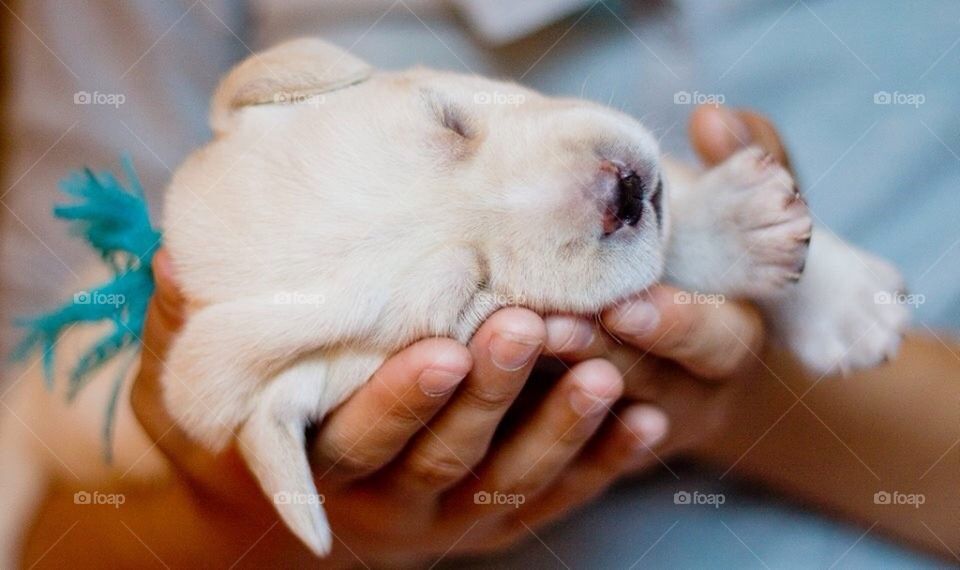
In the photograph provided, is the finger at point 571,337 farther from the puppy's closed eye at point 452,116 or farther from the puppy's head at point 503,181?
the puppy's closed eye at point 452,116

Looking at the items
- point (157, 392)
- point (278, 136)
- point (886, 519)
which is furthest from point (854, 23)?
point (157, 392)

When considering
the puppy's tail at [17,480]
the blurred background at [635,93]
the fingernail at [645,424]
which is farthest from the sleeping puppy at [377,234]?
the puppy's tail at [17,480]

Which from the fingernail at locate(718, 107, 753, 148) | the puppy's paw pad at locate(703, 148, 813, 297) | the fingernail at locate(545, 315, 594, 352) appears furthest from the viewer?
the fingernail at locate(718, 107, 753, 148)

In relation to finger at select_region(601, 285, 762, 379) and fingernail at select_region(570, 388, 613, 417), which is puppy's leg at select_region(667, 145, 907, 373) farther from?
fingernail at select_region(570, 388, 613, 417)

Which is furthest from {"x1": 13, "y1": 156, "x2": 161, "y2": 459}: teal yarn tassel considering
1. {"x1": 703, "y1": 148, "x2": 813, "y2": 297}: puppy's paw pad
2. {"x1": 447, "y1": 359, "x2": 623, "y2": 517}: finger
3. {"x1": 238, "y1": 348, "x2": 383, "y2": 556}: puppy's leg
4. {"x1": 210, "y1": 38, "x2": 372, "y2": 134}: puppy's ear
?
{"x1": 703, "y1": 148, "x2": 813, "y2": 297}: puppy's paw pad

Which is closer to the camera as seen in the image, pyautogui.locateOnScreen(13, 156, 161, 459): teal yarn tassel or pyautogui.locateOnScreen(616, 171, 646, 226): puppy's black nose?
pyautogui.locateOnScreen(616, 171, 646, 226): puppy's black nose

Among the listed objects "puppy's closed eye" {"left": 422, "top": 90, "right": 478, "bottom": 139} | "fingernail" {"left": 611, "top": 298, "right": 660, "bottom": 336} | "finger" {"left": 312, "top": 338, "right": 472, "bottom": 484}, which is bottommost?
"finger" {"left": 312, "top": 338, "right": 472, "bottom": 484}

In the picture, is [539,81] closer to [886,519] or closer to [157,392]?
[157,392]
